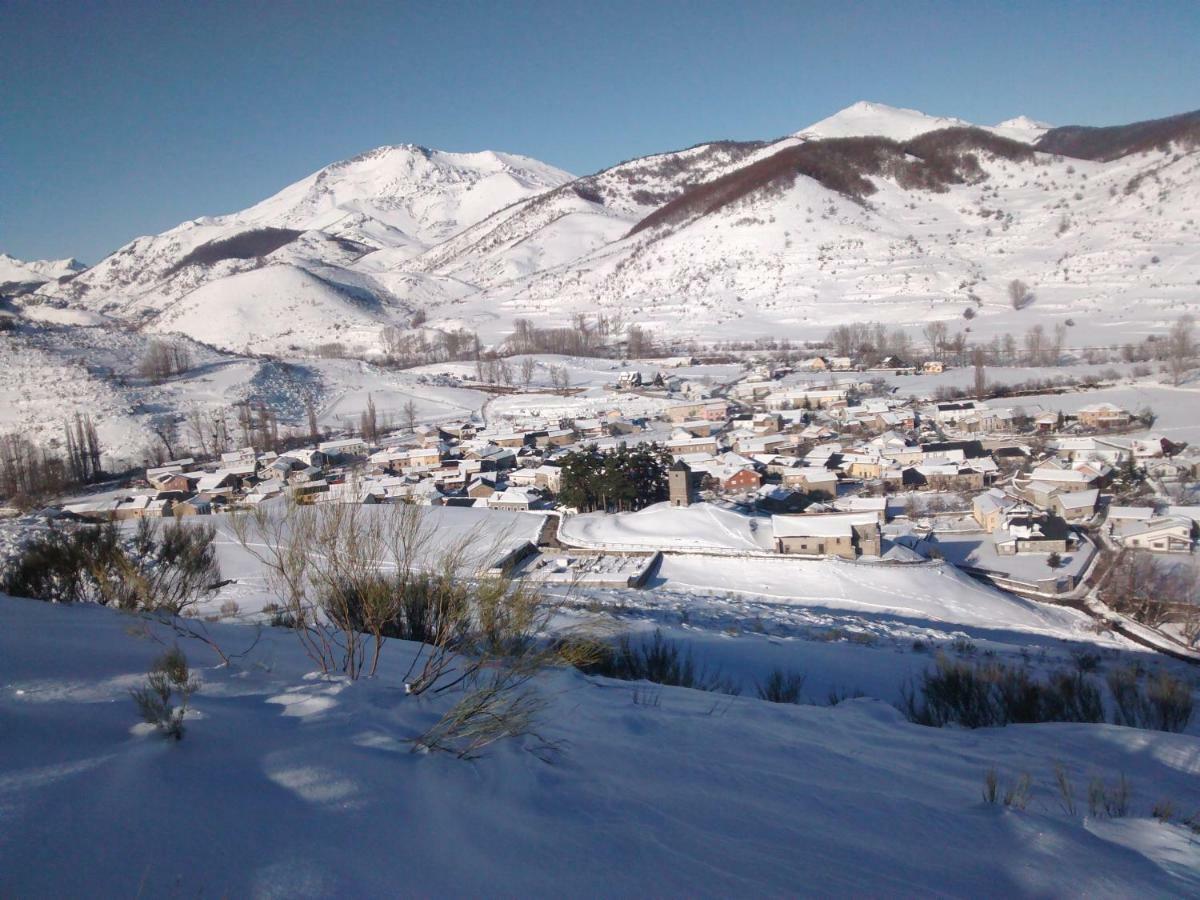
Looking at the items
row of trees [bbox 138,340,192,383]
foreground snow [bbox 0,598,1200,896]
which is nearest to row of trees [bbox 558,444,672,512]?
foreground snow [bbox 0,598,1200,896]

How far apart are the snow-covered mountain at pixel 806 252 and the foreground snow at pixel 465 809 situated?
→ 36.7 meters

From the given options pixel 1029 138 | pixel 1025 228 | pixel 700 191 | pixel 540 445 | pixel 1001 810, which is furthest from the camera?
pixel 1029 138

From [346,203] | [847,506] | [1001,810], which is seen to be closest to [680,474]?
[847,506]

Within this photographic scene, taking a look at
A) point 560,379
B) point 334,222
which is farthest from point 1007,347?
point 334,222

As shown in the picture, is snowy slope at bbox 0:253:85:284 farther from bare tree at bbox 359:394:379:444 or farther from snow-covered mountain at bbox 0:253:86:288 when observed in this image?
bare tree at bbox 359:394:379:444

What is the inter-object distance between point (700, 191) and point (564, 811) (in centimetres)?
7372

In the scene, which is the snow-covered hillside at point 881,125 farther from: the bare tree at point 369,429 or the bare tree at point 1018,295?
the bare tree at point 369,429

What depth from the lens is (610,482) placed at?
14039 millimetres

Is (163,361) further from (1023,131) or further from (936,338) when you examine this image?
(1023,131)

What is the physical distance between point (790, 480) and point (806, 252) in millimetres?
38146

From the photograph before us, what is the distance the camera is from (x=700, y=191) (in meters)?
69.8

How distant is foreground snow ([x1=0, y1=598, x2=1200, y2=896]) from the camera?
1281 mm

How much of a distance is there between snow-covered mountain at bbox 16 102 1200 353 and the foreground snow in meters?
36.7

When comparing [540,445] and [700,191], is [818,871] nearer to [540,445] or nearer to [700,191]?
[540,445]
